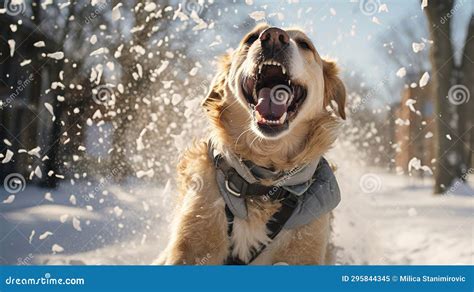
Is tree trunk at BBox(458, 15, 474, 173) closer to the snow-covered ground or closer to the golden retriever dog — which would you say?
the snow-covered ground

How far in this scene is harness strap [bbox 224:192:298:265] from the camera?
129 inches

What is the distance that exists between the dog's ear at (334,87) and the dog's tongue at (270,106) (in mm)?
535

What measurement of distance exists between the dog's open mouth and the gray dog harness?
1.12 feet

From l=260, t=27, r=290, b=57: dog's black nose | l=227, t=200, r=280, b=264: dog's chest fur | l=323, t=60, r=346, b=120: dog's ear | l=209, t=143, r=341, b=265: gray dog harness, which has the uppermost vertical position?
l=260, t=27, r=290, b=57: dog's black nose

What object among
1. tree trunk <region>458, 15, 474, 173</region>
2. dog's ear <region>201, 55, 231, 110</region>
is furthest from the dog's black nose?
tree trunk <region>458, 15, 474, 173</region>

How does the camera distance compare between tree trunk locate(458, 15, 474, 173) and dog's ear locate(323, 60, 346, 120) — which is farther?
tree trunk locate(458, 15, 474, 173)

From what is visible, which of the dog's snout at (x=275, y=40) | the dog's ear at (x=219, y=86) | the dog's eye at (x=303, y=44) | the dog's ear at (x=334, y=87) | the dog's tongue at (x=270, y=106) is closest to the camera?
the dog's snout at (x=275, y=40)

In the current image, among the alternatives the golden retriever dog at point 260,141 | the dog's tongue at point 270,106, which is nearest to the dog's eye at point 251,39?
the golden retriever dog at point 260,141

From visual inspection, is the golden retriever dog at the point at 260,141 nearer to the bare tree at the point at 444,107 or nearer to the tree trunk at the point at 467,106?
the bare tree at the point at 444,107

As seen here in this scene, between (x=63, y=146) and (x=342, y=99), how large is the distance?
302cm

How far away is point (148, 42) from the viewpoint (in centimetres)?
522

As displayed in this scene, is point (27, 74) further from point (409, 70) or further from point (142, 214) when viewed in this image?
point (409, 70)

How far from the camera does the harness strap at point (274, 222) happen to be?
328 centimetres

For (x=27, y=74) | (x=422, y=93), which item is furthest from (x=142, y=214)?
(x=422, y=93)
